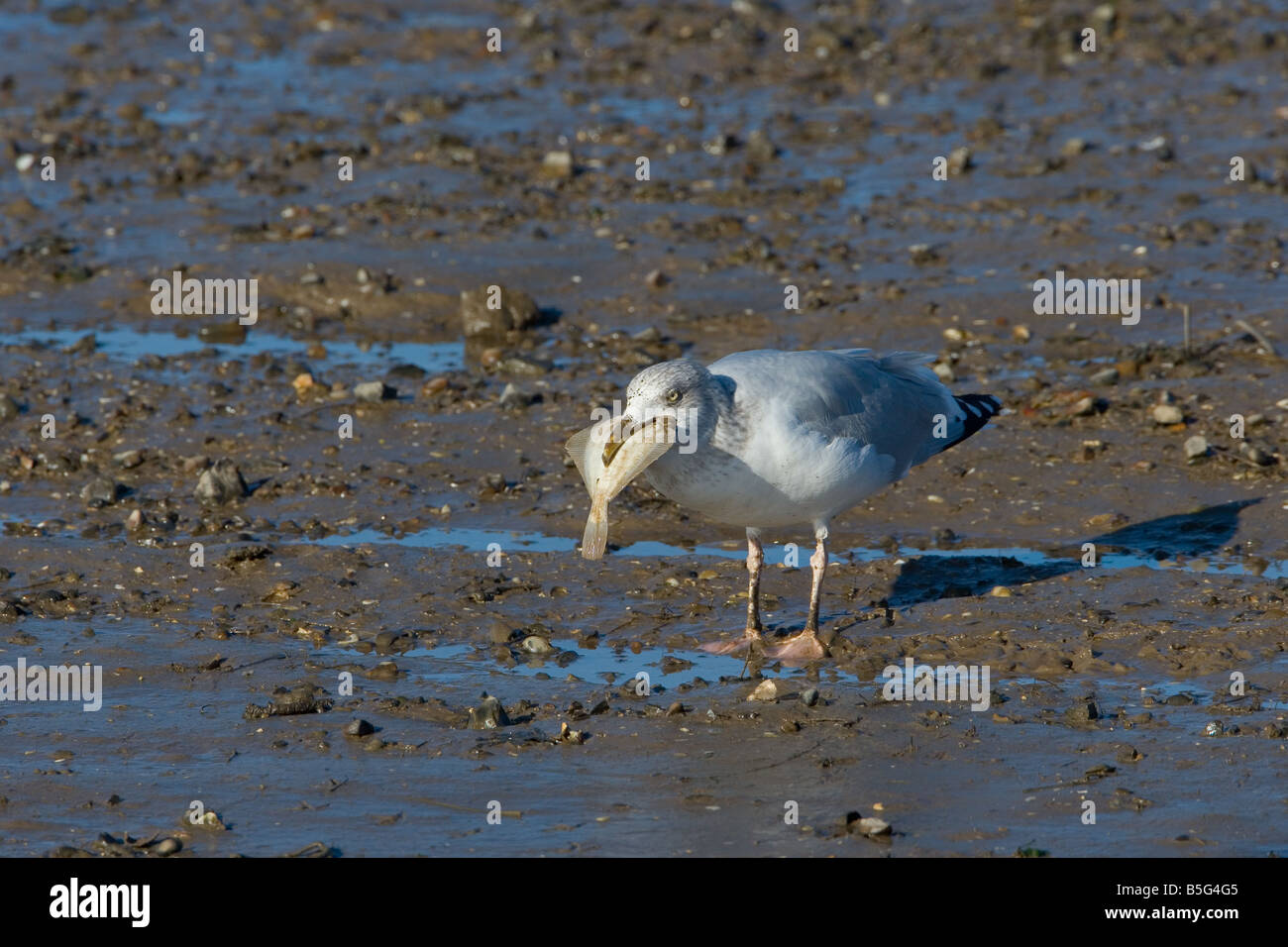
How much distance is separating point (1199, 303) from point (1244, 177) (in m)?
2.59

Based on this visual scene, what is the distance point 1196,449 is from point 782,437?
3.11 m

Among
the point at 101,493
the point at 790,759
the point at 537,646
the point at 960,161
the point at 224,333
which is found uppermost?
the point at 960,161

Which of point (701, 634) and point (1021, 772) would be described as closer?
point (1021, 772)

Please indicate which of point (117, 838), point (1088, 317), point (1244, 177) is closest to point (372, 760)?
point (117, 838)

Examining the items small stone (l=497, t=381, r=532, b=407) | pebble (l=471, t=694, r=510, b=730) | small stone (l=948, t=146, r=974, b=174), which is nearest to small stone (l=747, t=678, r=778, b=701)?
pebble (l=471, t=694, r=510, b=730)

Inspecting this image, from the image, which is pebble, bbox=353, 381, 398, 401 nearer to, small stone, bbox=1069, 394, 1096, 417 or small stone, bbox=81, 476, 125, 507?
small stone, bbox=81, 476, 125, 507

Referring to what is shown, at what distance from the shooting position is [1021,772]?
6.00 m

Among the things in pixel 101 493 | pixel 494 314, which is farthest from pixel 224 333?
pixel 101 493

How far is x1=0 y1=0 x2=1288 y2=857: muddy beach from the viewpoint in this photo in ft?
19.8

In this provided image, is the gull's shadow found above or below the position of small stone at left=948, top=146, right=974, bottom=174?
below

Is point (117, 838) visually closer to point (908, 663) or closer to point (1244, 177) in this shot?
point (908, 663)

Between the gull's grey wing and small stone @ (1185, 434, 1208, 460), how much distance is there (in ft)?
5.14

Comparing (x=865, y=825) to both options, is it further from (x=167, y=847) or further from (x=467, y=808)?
(x=167, y=847)

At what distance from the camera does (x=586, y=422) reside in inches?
386
